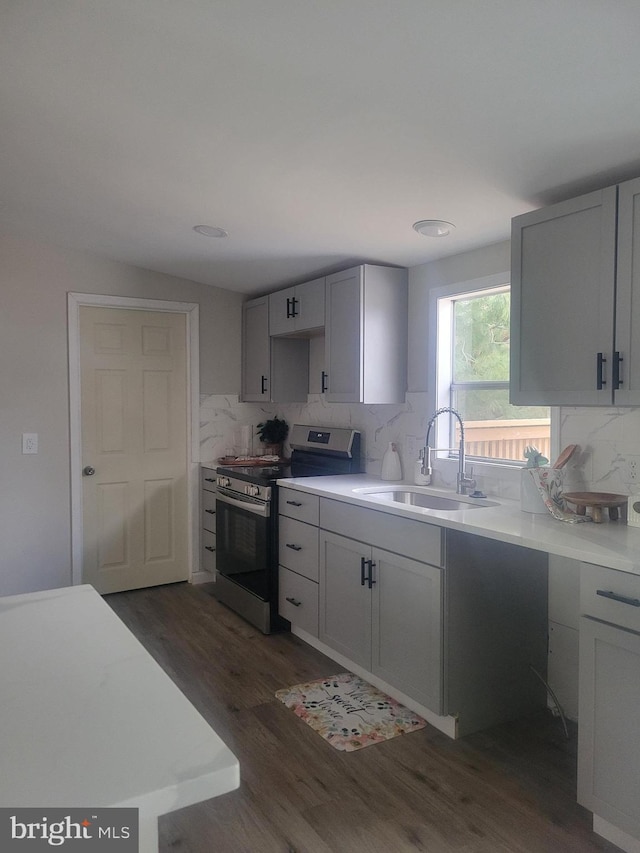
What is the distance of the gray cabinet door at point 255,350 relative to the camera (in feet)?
14.5

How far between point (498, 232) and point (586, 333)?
0.87 metres

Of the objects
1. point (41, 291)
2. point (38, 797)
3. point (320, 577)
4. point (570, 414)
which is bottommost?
point (320, 577)

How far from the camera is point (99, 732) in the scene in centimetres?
90

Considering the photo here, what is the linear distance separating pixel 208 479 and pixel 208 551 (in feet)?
1.74

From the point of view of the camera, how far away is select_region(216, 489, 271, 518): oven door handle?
362 cm

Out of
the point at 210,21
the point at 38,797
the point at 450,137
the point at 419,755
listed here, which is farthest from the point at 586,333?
the point at 38,797

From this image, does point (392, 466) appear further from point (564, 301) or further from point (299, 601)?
point (564, 301)

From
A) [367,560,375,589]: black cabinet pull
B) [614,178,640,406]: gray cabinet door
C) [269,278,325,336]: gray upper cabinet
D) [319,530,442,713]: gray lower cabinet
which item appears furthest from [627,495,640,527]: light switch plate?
[269,278,325,336]: gray upper cabinet

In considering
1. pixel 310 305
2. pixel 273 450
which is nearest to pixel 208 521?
pixel 273 450

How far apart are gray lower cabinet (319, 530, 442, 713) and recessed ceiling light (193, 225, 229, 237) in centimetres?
172

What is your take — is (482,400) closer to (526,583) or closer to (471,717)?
(526,583)

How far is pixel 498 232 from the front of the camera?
2.88m

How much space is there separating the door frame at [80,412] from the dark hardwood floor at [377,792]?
1600 mm

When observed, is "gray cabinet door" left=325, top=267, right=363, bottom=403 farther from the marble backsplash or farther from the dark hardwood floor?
the dark hardwood floor
